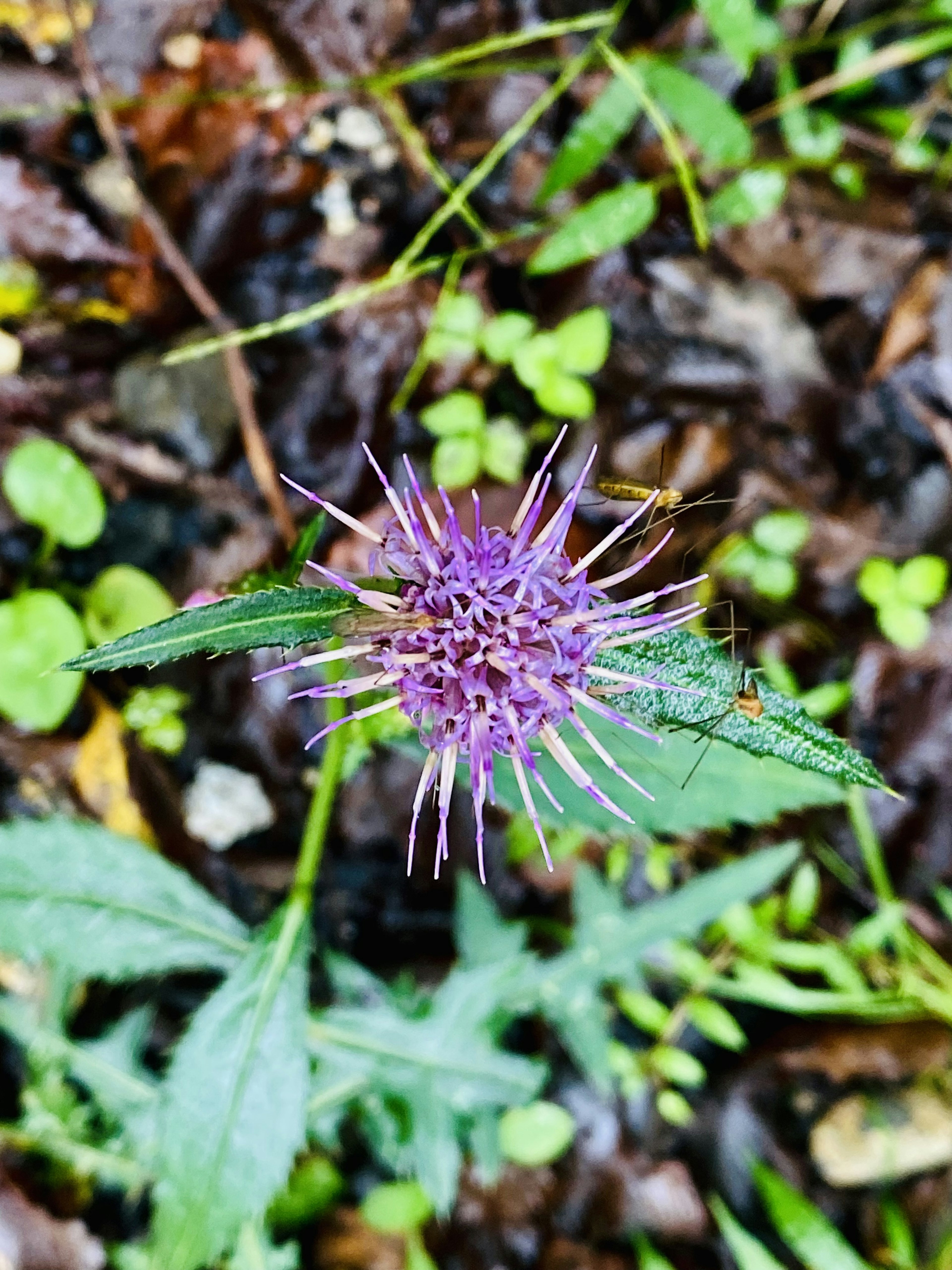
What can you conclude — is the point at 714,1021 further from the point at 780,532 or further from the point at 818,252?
the point at 818,252

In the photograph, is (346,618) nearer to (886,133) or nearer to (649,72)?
(649,72)

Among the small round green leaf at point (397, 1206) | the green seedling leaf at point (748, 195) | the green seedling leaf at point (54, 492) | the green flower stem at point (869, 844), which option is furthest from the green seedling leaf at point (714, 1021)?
the green seedling leaf at point (748, 195)

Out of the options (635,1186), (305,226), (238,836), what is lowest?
(635,1186)

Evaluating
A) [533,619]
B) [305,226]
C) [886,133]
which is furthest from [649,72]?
[533,619]

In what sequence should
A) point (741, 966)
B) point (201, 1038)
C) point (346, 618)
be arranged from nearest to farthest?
point (346, 618), point (201, 1038), point (741, 966)

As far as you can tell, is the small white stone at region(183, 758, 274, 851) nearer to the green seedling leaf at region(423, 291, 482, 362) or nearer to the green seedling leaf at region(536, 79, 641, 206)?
the green seedling leaf at region(423, 291, 482, 362)
